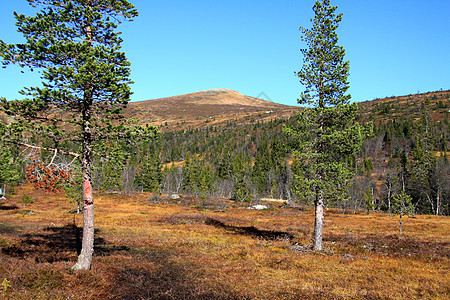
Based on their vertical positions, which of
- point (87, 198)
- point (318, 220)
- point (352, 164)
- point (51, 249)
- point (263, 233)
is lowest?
point (263, 233)

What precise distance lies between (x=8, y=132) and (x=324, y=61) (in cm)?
1922

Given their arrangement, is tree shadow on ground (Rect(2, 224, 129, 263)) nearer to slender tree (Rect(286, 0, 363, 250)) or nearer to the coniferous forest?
the coniferous forest

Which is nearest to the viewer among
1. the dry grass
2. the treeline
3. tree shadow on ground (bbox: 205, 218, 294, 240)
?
the dry grass

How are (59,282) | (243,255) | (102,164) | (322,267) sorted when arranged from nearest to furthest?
(59,282) → (102,164) → (322,267) → (243,255)

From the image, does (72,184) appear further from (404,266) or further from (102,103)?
(404,266)

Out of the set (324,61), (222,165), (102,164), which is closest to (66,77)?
(102,164)

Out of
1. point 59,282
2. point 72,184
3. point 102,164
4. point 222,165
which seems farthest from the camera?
point 222,165

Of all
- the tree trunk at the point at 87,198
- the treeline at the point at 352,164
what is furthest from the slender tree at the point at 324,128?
the treeline at the point at 352,164

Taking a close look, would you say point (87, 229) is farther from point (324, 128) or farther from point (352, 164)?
point (352, 164)

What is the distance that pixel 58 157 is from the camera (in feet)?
35.6

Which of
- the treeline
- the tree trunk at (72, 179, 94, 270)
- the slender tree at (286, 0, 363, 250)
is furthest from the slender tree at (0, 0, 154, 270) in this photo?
→ the treeline

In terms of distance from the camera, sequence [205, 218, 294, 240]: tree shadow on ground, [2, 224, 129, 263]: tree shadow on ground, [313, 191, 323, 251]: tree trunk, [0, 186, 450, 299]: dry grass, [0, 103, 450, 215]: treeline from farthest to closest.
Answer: [0, 103, 450, 215]: treeline → [205, 218, 294, 240]: tree shadow on ground → [313, 191, 323, 251]: tree trunk → [2, 224, 129, 263]: tree shadow on ground → [0, 186, 450, 299]: dry grass

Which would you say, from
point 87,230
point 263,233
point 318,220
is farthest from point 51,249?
point 263,233

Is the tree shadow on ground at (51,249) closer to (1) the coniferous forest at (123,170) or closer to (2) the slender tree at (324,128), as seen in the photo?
(1) the coniferous forest at (123,170)
